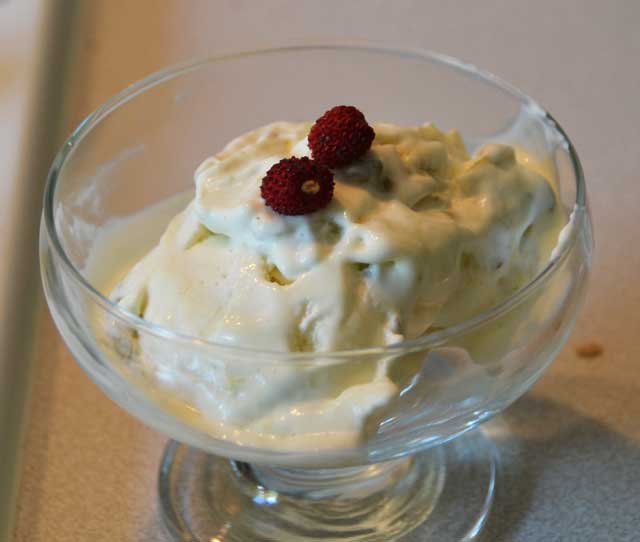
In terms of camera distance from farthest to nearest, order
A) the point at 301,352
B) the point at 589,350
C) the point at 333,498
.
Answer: the point at 589,350 < the point at 333,498 < the point at 301,352

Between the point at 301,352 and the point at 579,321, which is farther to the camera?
the point at 579,321

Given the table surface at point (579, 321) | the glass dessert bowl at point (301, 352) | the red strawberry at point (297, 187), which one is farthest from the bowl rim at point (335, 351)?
the table surface at point (579, 321)

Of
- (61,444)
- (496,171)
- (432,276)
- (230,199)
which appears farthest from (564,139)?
(61,444)

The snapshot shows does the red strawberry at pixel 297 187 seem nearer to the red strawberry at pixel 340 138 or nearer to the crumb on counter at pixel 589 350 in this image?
the red strawberry at pixel 340 138

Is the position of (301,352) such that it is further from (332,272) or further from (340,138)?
(340,138)

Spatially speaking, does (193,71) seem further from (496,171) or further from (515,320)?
(515,320)

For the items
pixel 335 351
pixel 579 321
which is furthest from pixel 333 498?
pixel 579 321

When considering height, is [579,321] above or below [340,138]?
below
